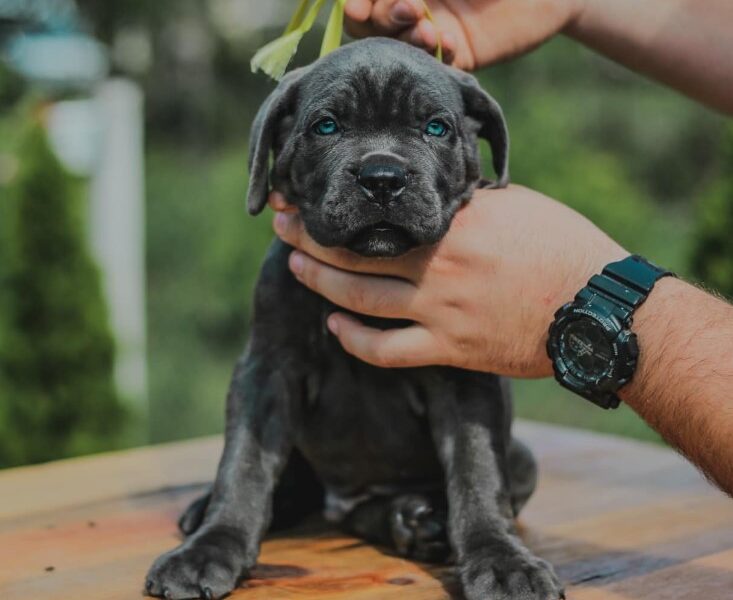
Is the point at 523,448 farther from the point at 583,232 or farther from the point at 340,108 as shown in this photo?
the point at 340,108

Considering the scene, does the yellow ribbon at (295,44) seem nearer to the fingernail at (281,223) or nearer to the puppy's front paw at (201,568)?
the fingernail at (281,223)

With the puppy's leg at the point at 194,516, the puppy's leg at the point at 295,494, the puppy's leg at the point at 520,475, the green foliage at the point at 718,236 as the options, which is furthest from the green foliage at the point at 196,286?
the puppy's leg at the point at 520,475

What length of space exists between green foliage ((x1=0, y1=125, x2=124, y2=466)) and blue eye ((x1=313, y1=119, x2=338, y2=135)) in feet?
12.6

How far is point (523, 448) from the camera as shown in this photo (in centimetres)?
340

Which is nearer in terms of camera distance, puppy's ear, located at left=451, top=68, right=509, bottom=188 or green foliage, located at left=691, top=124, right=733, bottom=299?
puppy's ear, located at left=451, top=68, right=509, bottom=188

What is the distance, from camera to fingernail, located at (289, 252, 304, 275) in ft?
9.95

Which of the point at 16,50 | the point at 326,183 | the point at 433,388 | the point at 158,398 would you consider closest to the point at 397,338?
the point at 433,388

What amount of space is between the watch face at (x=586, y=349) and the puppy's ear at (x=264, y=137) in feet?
2.97

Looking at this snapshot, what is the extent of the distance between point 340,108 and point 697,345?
109 centimetres

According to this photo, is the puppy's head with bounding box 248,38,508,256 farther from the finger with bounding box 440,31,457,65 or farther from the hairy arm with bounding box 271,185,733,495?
the finger with bounding box 440,31,457,65

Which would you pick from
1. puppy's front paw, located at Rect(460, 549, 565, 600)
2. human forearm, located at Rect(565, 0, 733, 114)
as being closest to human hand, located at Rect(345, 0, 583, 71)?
human forearm, located at Rect(565, 0, 733, 114)

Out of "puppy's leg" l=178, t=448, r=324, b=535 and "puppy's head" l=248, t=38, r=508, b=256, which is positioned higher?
"puppy's head" l=248, t=38, r=508, b=256

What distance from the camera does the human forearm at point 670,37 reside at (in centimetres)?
373

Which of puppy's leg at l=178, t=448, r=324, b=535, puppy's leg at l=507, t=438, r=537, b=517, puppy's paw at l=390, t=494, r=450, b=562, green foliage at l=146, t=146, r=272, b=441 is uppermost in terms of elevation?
puppy's paw at l=390, t=494, r=450, b=562
